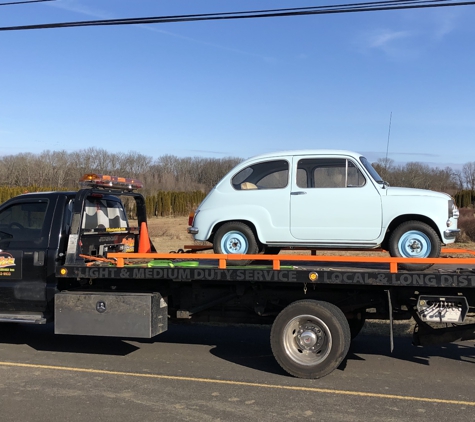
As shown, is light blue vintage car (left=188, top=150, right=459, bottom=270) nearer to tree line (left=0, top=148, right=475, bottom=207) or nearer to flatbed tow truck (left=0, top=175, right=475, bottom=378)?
flatbed tow truck (left=0, top=175, right=475, bottom=378)

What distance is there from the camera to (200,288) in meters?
7.13

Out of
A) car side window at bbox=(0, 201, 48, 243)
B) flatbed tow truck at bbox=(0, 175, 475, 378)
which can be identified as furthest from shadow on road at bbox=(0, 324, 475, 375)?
car side window at bbox=(0, 201, 48, 243)

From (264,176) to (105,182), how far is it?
2.20 meters

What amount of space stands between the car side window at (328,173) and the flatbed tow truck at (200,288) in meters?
1.03

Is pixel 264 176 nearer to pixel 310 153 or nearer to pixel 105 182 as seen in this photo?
pixel 310 153

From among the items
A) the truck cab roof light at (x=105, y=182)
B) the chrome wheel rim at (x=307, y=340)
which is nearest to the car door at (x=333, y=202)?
the chrome wheel rim at (x=307, y=340)

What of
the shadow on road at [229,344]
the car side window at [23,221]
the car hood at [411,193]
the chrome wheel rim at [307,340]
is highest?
the car hood at [411,193]

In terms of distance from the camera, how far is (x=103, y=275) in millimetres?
6859

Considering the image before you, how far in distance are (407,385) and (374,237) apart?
174 centimetres

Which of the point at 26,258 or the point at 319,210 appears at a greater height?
the point at 319,210

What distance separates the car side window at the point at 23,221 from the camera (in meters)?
7.35

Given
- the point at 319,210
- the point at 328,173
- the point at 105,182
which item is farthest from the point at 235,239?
the point at 105,182

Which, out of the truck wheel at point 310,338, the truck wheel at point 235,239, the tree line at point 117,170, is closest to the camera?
the truck wheel at point 310,338

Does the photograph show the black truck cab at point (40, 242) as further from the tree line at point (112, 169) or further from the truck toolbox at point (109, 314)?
the tree line at point (112, 169)
